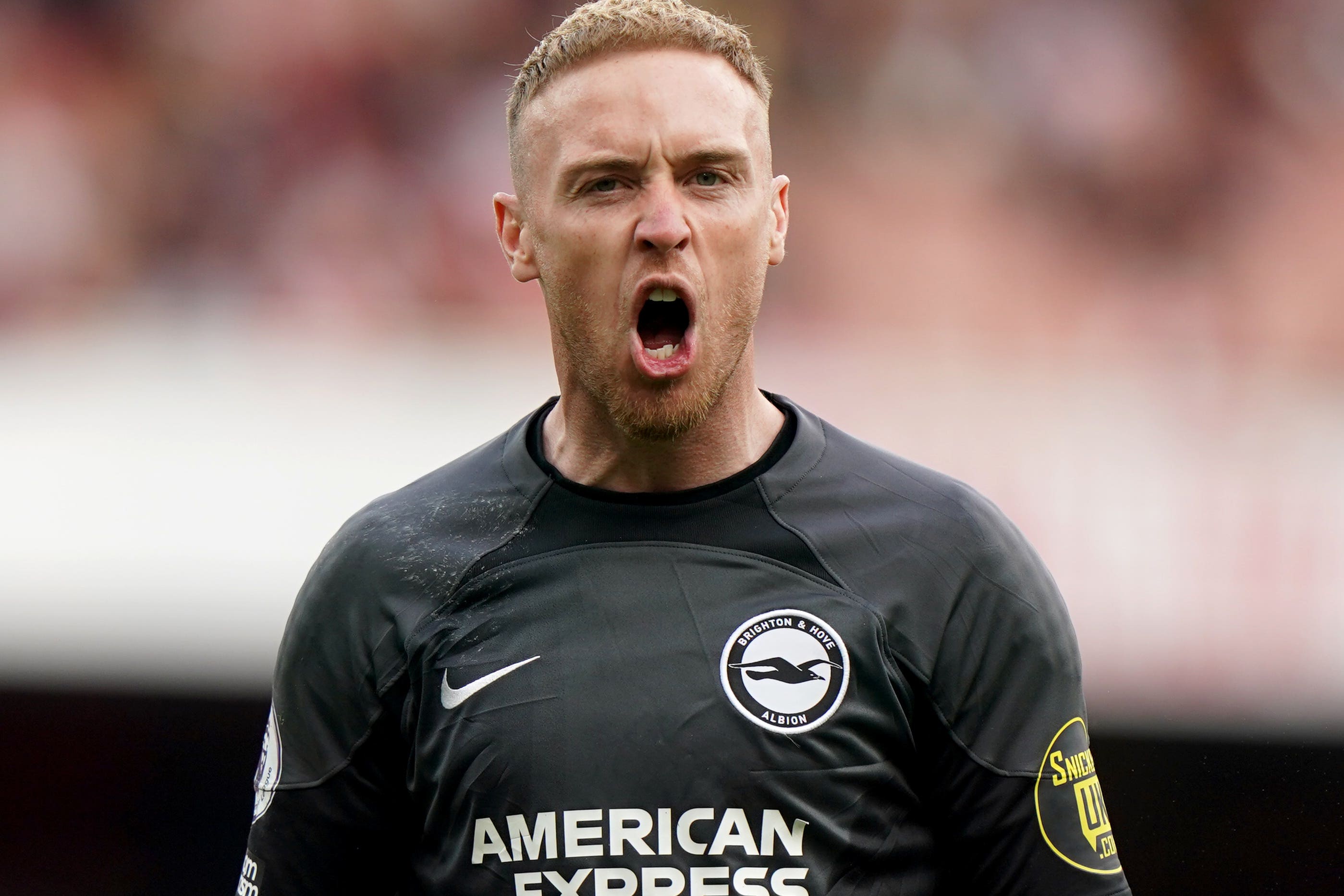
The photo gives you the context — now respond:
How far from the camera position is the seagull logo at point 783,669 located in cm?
205

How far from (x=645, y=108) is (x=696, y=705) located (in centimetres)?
84

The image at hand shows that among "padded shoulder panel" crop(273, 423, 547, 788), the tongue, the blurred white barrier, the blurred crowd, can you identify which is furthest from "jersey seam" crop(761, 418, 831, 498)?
the blurred crowd

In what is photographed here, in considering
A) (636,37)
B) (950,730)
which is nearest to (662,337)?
(636,37)

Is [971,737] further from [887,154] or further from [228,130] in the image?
[228,130]

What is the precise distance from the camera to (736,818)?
2.01 meters

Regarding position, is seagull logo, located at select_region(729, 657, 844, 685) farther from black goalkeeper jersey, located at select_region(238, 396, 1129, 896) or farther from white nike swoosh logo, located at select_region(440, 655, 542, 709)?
white nike swoosh logo, located at select_region(440, 655, 542, 709)

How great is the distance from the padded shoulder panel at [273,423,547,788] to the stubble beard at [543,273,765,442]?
0.18 meters

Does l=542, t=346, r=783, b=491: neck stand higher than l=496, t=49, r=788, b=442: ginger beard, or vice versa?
l=496, t=49, r=788, b=442: ginger beard

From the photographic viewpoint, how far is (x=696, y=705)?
2057 mm

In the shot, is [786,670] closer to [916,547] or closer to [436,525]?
[916,547]

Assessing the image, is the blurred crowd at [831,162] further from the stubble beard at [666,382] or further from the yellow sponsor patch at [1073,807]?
the yellow sponsor patch at [1073,807]

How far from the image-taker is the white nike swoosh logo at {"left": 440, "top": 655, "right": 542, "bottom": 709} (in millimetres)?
2115

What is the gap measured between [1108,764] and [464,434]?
246 centimetres

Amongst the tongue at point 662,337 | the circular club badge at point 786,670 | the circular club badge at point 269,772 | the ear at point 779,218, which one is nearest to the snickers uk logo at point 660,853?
the circular club badge at point 786,670
